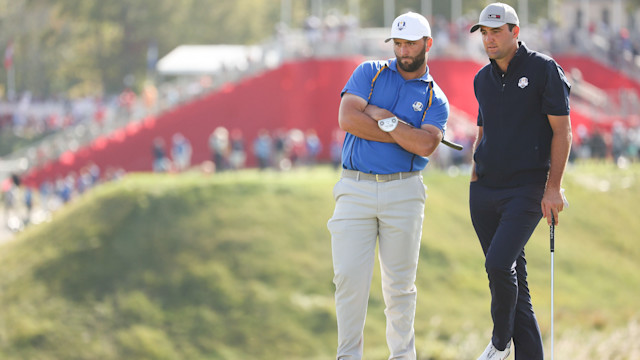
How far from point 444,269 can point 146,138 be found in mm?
16910

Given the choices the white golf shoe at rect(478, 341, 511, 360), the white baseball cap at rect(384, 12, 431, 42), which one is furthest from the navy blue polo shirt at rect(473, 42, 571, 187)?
the white golf shoe at rect(478, 341, 511, 360)

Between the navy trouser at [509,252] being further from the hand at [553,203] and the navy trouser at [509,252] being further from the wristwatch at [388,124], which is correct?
the wristwatch at [388,124]

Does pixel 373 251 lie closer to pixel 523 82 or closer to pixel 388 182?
pixel 388 182

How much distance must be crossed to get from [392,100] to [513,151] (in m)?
0.81

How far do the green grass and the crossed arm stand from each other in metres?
12.3

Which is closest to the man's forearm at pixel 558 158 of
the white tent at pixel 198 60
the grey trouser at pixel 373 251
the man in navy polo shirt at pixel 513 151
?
the man in navy polo shirt at pixel 513 151

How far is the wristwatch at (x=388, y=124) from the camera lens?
225 inches

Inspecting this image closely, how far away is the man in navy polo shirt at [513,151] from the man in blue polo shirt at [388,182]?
37 centimetres

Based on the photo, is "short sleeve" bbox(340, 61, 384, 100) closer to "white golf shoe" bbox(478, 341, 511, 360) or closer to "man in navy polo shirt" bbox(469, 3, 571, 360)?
"man in navy polo shirt" bbox(469, 3, 571, 360)

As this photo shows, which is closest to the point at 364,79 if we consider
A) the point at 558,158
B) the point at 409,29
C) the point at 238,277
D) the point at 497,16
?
the point at 409,29

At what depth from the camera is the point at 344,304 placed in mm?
5848

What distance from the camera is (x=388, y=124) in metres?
5.73

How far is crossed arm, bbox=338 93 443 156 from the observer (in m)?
5.73

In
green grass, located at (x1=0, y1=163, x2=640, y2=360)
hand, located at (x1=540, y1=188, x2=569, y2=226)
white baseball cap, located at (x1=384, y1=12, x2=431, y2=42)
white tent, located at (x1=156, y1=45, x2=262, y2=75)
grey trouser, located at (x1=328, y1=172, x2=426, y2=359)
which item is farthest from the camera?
white tent, located at (x1=156, y1=45, x2=262, y2=75)
